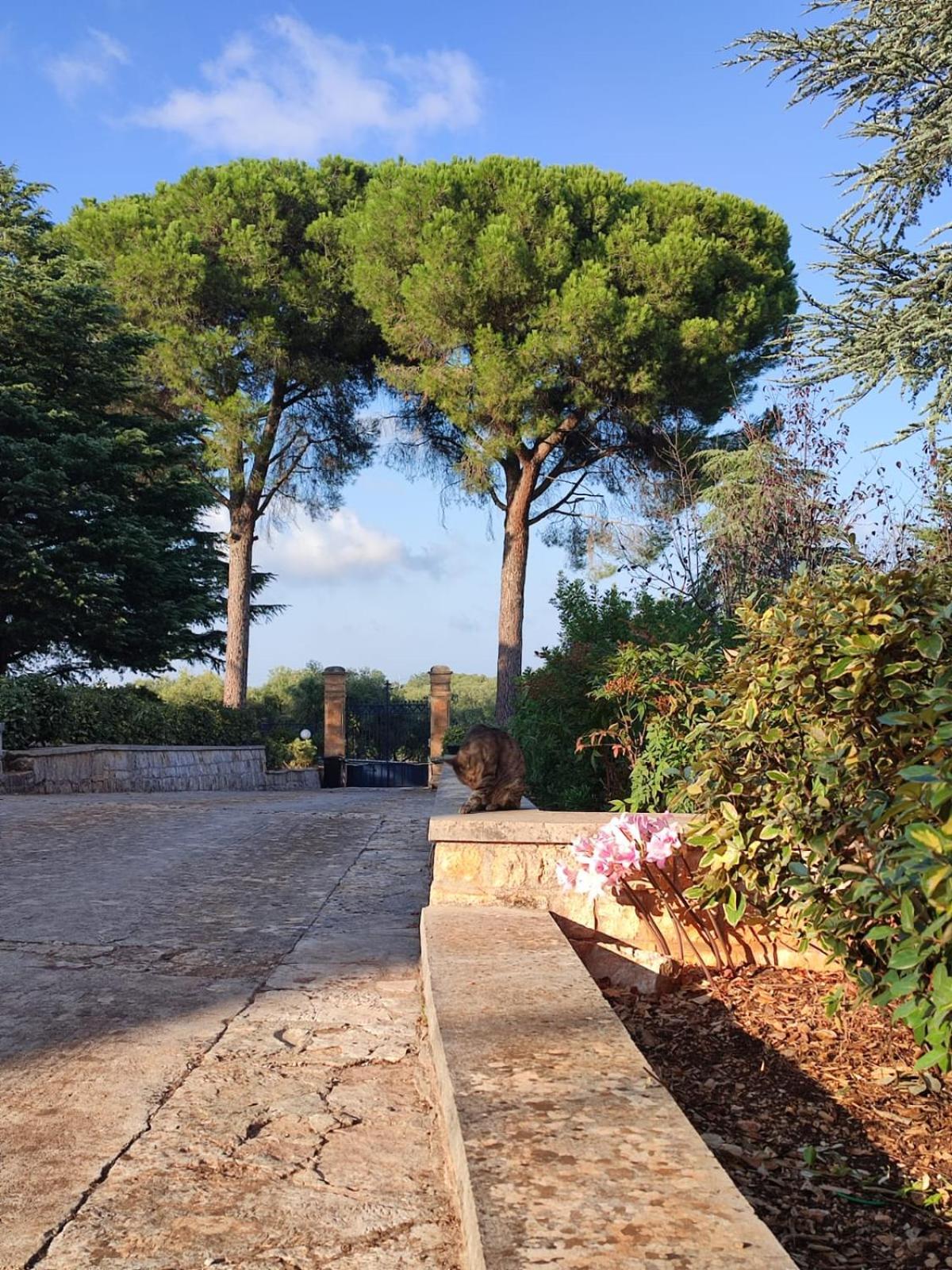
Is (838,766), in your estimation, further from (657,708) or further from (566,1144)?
(657,708)

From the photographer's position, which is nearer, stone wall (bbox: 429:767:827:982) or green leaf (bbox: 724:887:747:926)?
green leaf (bbox: 724:887:747:926)

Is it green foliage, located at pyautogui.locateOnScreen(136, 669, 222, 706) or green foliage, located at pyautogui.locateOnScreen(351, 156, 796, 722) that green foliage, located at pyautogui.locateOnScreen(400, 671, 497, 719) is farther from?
green foliage, located at pyautogui.locateOnScreen(351, 156, 796, 722)

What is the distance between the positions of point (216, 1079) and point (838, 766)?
5.84 feet

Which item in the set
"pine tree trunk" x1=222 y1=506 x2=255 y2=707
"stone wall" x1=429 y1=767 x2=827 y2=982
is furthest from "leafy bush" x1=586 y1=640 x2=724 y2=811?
"pine tree trunk" x1=222 y1=506 x2=255 y2=707

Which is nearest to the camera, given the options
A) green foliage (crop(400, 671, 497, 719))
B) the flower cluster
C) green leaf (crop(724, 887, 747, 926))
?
green leaf (crop(724, 887, 747, 926))

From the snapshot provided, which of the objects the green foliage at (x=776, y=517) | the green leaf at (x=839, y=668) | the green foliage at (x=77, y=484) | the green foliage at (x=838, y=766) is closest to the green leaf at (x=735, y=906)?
the green foliage at (x=838, y=766)

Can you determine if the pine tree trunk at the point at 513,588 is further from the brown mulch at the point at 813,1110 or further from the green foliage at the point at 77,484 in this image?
the brown mulch at the point at 813,1110

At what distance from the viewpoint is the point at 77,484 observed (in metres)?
15.0

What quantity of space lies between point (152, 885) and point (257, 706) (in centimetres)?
1805

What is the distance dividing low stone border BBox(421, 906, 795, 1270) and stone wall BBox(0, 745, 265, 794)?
29.3 feet

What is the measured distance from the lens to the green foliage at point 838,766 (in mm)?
2268

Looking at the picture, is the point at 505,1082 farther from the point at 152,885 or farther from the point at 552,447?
the point at 552,447

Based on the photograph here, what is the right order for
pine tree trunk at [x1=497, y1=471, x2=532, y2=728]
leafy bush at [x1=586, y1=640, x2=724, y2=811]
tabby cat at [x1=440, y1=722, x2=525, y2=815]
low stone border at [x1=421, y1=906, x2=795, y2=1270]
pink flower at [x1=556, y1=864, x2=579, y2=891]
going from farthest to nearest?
pine tree trunk at [x1=497, y1=471, x2=532, y2=728] → leafy bush at [x1=586, y1=640, x2=724, y2=811] → tabby cat at [x1=440, y1=722, x2=525, y2=815] → pink flower at [x1=556, y1=864, x2=579, y2=891] → low stone border at [x1=421, y1=906, x2=795, y2=1270]

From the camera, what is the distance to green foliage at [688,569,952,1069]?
227 cm
